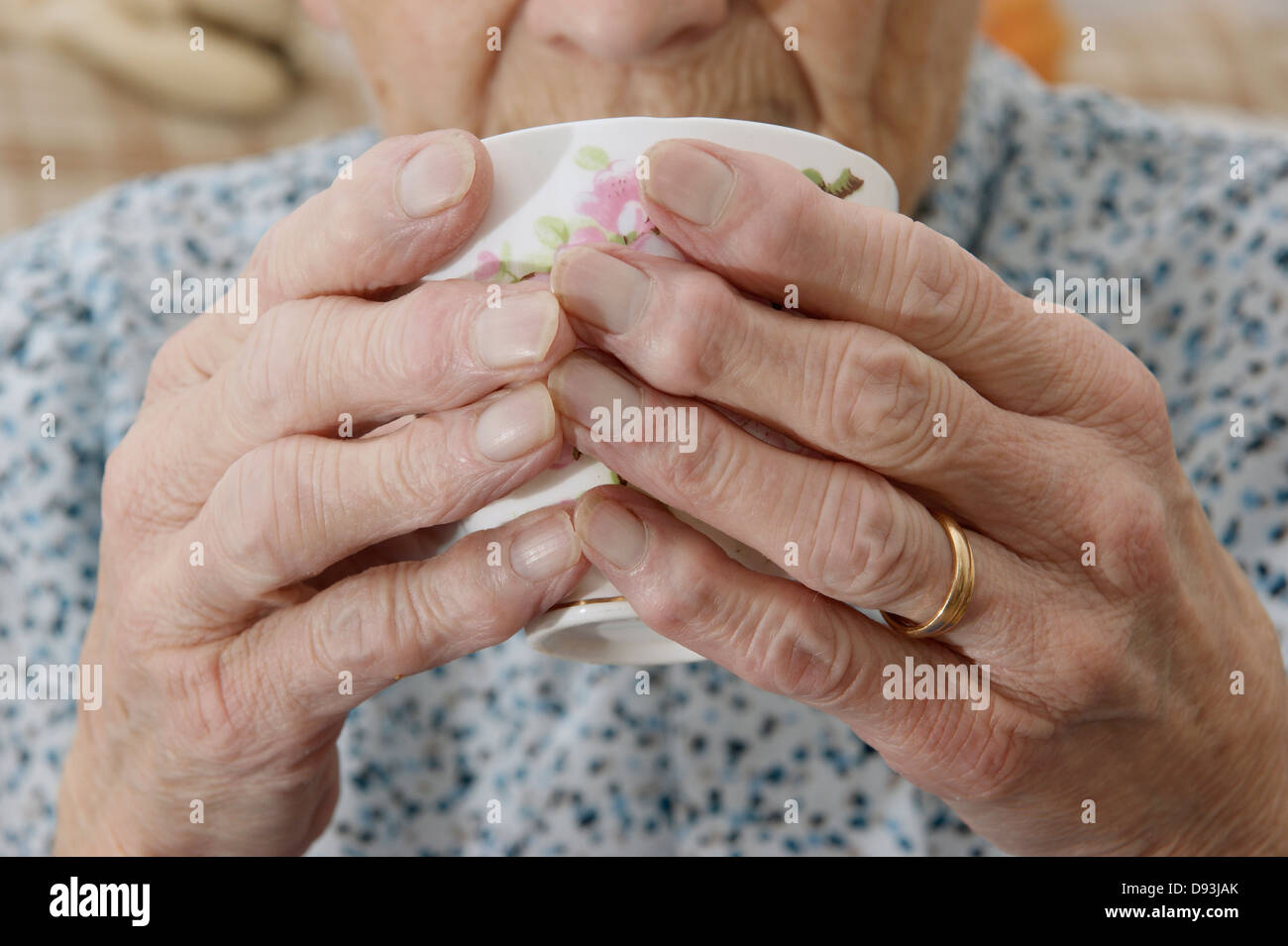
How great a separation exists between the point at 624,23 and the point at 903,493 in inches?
12.5

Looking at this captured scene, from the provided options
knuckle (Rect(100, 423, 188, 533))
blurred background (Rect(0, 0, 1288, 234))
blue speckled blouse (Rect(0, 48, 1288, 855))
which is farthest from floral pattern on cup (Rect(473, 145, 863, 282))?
blurred background (Rect(0, 0, 1288, 234))

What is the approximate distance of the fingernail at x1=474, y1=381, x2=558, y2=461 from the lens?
0.50 metres

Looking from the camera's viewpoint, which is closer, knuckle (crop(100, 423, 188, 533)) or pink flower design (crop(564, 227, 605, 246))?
pink flower design (crop(564, 227, 605, 246))

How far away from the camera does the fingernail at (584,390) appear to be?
0.51 meters

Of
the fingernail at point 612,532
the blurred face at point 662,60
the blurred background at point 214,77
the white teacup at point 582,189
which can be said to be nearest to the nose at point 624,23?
the blurred face at point 662,60

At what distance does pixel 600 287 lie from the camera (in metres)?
0.49

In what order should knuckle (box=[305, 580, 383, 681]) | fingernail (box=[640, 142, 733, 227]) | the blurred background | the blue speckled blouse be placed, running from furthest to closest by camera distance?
the blurred background → the blue speckled blouse → knuckle (box=[305, 580, 383, 681]) → fingernail (box=[640, 142, 733, 227])

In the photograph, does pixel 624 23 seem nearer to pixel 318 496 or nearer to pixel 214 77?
pixel 318 496

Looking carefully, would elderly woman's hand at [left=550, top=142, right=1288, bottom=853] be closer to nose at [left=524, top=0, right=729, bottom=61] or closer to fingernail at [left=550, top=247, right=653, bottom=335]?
fingernail at [left=550, top=247, right=653, bottom=335]

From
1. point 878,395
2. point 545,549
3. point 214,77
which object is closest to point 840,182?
point 878,395

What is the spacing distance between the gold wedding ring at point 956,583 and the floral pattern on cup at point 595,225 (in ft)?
0.62

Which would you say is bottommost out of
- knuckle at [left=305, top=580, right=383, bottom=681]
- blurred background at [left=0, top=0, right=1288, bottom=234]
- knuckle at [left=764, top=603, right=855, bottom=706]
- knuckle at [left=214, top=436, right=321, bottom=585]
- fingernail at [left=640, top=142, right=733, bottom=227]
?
knuckle at [left=764, top=603, right=855, bottom=706]

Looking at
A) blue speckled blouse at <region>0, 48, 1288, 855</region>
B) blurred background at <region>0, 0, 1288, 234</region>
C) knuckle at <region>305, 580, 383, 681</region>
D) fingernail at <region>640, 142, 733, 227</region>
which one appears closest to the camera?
fingernail at <region>640, 142, 733, 227</region>

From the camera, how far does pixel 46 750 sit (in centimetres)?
97
